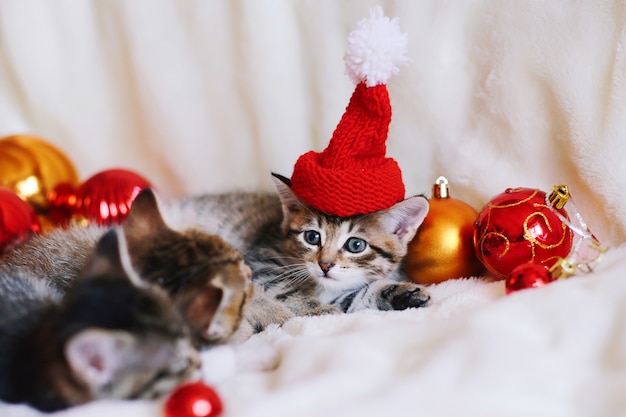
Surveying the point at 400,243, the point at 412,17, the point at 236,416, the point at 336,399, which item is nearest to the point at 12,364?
the point at 236,416

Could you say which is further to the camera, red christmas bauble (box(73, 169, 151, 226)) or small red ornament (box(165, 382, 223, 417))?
red christmas bauble (box(73, 169, 151, 226))

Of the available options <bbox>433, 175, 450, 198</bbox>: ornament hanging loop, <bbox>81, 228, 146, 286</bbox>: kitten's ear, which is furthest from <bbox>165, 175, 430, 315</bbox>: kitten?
<bbox>81, 228, 146, 286</bbox>: kitten's ear

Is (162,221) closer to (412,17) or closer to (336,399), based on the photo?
(336,399)

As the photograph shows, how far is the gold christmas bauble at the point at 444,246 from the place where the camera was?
1.22m

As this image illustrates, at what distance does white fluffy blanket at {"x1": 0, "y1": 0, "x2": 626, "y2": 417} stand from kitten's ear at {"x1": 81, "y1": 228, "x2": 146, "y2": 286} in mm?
162

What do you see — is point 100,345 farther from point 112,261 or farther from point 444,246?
point 444,246

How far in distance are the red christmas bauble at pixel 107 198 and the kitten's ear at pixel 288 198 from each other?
1.41 ft

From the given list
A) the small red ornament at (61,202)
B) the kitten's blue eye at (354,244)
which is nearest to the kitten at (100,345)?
the kitten's blue eye at (354,244)

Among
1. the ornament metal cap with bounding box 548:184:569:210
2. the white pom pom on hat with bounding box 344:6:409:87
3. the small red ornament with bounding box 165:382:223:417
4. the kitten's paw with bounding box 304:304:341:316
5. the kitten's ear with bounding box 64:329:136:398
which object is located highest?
the white pom pom on hat with bounding box 344:6:409:87

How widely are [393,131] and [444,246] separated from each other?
1.19 ft

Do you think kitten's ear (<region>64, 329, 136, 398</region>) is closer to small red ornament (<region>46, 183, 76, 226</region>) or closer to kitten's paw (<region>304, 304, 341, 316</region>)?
kitten's paw (<region>304, 304, 341, 316</region>)

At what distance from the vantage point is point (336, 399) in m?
0.73

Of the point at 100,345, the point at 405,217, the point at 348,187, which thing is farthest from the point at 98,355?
the point at 405,217

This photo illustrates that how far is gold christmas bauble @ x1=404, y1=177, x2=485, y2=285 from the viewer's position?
4.01 ft
